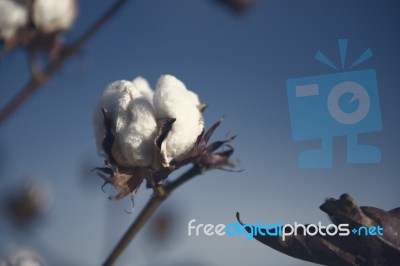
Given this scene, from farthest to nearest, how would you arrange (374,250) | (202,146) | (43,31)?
(43,31), (202,146), (374,250)

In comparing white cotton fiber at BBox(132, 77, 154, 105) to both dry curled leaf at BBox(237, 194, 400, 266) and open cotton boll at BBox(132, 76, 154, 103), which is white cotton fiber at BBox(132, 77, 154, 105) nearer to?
open cotton boll at BBox(132, 76, 154, 103)

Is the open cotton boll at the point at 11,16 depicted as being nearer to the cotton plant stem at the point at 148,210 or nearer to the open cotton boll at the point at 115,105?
the open cotton boll at the point at 115,105

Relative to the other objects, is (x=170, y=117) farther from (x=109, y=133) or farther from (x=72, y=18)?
(x=72, y=18)

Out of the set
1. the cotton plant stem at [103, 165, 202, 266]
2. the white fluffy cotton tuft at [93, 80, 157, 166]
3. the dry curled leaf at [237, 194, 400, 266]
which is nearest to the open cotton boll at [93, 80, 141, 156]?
the white fluffy cotton tuft at [93, 80, 157, 166]

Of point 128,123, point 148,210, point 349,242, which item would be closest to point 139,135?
point 128,123

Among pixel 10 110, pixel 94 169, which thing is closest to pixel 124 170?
pixel 94 169

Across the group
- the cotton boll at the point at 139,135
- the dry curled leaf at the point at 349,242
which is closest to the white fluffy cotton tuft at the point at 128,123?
the cotton boll at the point at 139,135
